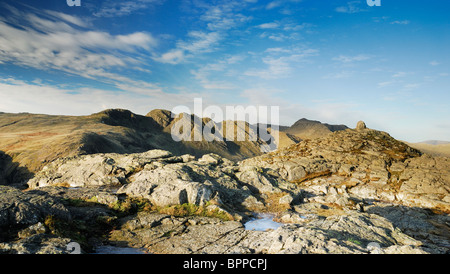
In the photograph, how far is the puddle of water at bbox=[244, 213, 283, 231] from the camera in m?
16.1

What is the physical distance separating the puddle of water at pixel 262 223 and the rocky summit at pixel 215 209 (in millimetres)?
610

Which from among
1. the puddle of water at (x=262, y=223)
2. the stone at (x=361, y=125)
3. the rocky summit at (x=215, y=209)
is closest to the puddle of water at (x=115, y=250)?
the rocky summit at (x=215, y=209)

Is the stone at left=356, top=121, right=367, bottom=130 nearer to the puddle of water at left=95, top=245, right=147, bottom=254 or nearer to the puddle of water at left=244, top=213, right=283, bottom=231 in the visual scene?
the puddle of water at left=244, top=213, right=283, bottom=231

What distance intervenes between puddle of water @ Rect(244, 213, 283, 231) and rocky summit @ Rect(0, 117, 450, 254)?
2.00 feet

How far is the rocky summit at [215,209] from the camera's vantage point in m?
11.5

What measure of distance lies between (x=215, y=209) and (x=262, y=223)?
3.91m

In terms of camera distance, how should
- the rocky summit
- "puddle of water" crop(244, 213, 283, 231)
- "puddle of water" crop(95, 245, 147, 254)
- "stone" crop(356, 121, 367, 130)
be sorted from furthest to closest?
"stone" crop(356, 121, 367, 130) → "puddle of water" crop(244, 213, 283, 231) → "puddle of water" crop(95, 245, 147, 254) → the rocky summit

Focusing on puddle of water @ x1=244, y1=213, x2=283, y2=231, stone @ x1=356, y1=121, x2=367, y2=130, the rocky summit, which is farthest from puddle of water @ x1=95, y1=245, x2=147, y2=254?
stone @ x1=356, y1=121, x2=367, y2=130

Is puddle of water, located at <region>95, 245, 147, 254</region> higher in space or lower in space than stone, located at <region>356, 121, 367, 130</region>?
lower

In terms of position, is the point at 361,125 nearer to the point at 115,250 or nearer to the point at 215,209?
the point at 215,209

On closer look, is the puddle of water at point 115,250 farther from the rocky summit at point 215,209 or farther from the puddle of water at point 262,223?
the puddle of water at point 262,223

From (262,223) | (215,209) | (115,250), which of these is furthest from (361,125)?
(115,250)
